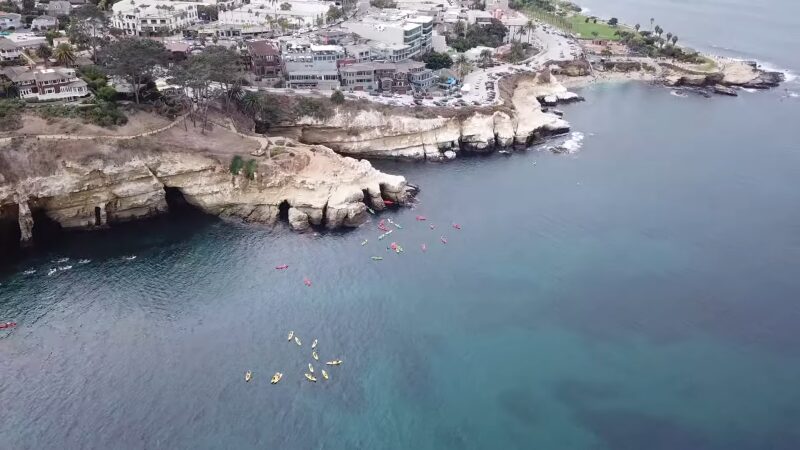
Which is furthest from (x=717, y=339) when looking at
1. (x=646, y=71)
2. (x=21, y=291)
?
(x=646, y=71)

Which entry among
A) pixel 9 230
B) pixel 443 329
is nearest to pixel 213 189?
pixel 9 230

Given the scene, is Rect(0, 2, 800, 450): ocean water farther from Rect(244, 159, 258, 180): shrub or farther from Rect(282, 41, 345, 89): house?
Rect(282, 41, 345, 89): house

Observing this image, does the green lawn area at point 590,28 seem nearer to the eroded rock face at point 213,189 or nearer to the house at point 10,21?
the eroded rock face at point 213,189

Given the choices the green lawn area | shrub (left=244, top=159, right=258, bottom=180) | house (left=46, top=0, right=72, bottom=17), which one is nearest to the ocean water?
shrub (left=244, top=159, right=258, bottom=180)

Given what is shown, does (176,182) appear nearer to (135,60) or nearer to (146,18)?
(135,60)

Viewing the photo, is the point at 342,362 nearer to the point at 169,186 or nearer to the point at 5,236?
the point at 169,186
